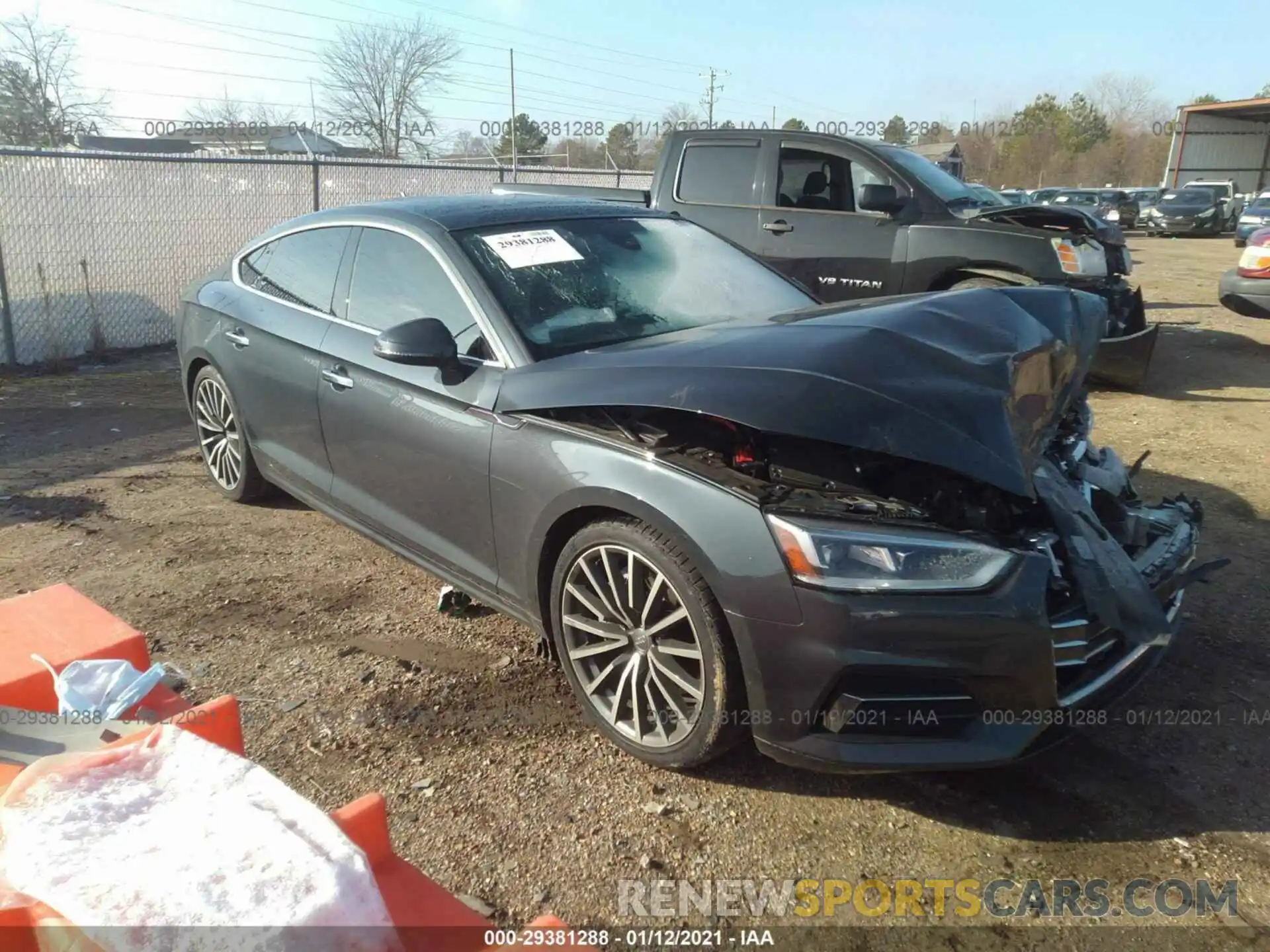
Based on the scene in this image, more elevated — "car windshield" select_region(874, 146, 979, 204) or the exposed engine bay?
"car windshield" select_region(874, 146, 979, 204)

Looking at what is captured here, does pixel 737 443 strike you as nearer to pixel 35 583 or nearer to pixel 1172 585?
pixel 1172 585

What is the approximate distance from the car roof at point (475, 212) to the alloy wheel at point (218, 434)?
1.19m

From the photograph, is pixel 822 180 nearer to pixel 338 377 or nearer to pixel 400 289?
pixel 400 289

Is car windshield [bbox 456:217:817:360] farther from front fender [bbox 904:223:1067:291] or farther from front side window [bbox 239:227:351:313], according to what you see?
front fender [bbox 904:223:1067:291]

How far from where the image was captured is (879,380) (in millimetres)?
2502

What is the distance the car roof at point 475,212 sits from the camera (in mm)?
3621

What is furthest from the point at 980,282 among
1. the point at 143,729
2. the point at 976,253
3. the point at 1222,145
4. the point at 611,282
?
the point at 1222,145

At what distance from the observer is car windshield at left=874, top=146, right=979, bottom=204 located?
278 inches

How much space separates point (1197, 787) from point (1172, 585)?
0.60 m

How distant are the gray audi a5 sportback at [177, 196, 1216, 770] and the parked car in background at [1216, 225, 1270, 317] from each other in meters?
6.25

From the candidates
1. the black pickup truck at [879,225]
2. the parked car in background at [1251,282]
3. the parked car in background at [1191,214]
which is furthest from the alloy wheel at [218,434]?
the parked car in background at [1191,214]

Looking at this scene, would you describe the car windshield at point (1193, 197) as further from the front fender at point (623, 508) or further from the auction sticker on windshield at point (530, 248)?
the front fender at point (623, 508)

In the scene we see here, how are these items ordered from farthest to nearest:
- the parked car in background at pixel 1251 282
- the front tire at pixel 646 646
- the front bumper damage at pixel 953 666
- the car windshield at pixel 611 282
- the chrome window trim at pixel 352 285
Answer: the parked car in background at pixel 1251 282
the car windshield at pixel 611 282
the chrome window trim at pixel 352 285
the front tire at pixel 646 646
the front bumper damage at pixel 953 666

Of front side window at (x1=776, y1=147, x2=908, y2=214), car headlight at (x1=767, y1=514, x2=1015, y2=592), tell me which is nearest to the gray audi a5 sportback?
car headlight at (x1=767, y1=514, x2=1015, y2=592)
